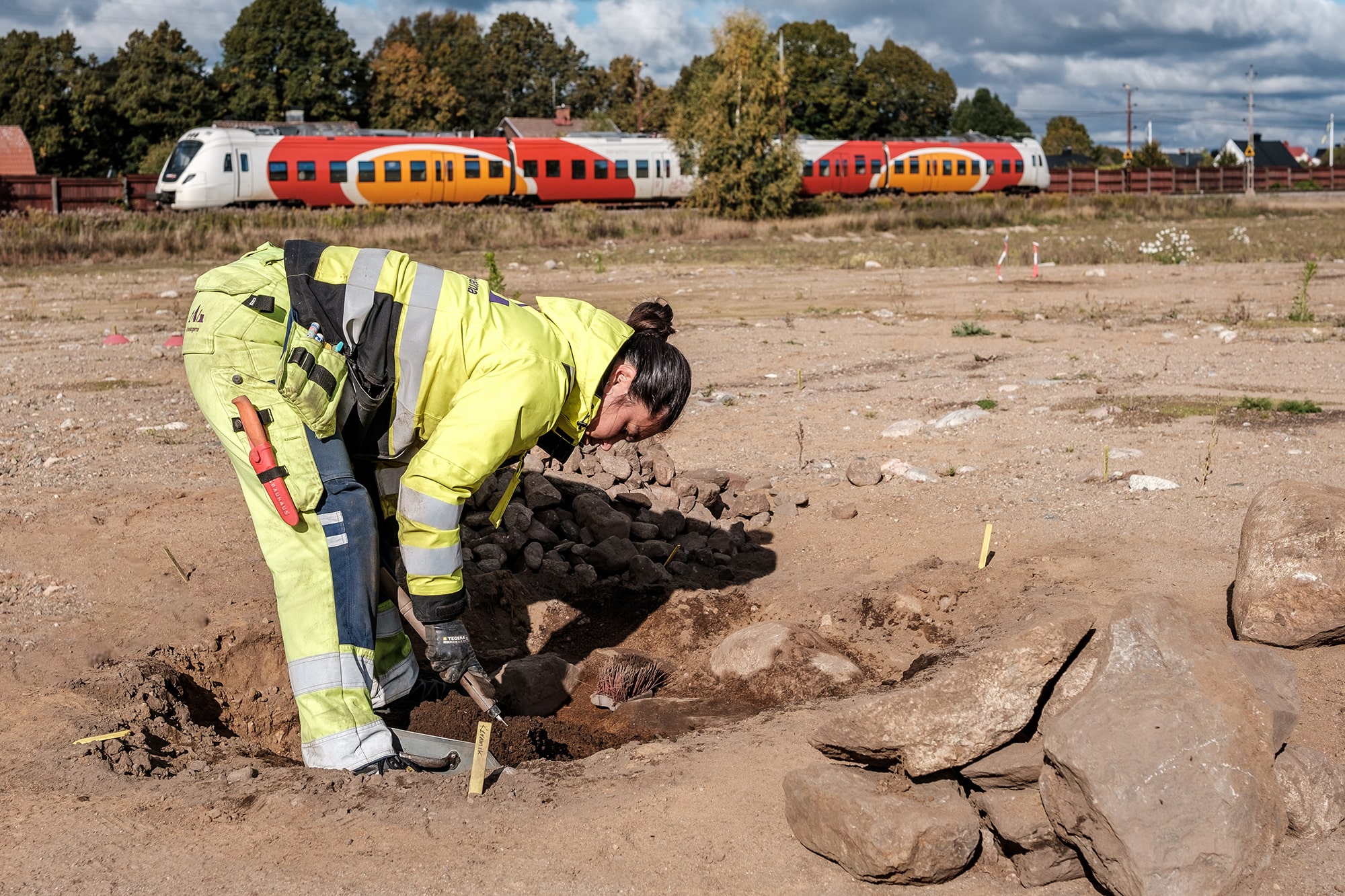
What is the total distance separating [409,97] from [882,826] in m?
60.6

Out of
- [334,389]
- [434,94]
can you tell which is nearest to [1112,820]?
[334,389]

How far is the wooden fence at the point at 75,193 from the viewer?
31.2 m

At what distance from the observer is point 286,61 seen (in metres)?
56.6

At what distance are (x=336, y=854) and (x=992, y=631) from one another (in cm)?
267

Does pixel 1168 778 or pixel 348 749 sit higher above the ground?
pixel 1168 778

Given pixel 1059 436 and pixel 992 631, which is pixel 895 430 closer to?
pixel 1059 436

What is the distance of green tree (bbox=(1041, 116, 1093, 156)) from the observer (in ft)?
320

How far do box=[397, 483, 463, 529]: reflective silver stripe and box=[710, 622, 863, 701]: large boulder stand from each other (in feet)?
5.44

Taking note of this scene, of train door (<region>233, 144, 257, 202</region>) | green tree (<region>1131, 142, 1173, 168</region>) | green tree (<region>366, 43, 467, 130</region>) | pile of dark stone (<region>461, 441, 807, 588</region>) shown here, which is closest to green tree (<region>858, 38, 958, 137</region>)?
green tree (<region>1131, 142, 1173, 168</region>)

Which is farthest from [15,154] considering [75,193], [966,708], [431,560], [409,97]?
[966,708]

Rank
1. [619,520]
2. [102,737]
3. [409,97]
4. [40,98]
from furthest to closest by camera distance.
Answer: [409,97] → [40,98] → [619,520] → [102,737]

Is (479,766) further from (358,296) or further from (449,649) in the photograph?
(358,296)

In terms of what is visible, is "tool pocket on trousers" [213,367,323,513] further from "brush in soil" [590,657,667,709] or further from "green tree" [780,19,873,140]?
"green tree" [780,19,873,140]

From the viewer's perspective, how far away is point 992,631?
4.62 m
